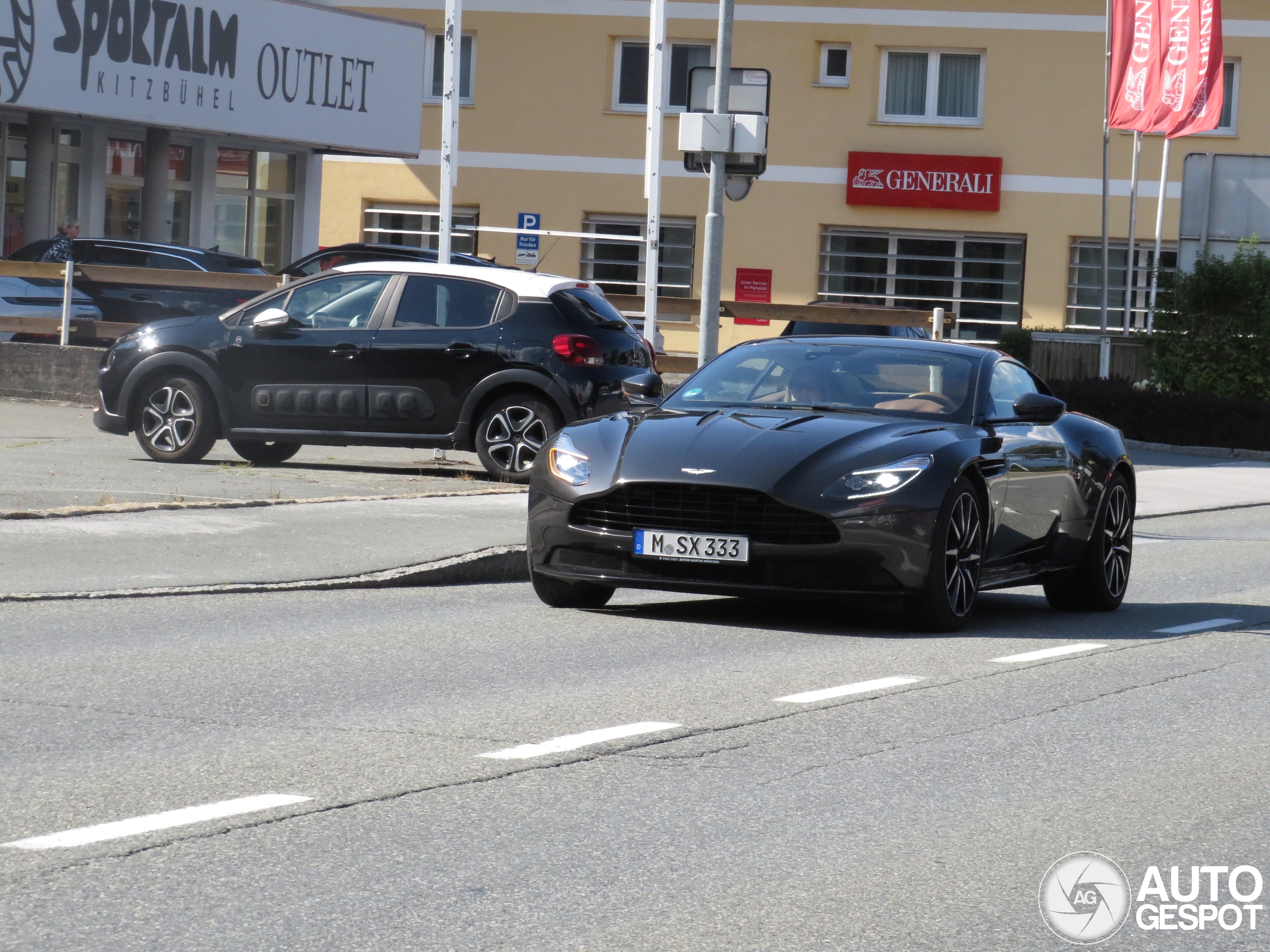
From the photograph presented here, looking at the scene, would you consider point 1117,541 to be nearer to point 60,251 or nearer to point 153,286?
point 153,286

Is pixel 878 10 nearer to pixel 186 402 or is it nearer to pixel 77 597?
pixel 186 402

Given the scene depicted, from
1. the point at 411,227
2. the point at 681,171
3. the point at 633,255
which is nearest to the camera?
the point at 681,171

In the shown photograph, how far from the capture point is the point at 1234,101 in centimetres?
4069

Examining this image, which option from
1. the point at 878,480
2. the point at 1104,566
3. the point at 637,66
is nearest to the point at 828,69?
the point at 637,66

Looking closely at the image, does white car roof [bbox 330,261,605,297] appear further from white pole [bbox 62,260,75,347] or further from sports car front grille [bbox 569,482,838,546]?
white pole [bbox 62,260,75,347]

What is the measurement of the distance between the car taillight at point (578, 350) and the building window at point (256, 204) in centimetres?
1806

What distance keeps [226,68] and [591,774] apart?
24276 millimetres

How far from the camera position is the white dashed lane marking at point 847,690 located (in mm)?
7684

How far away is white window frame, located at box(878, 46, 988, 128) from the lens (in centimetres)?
4097

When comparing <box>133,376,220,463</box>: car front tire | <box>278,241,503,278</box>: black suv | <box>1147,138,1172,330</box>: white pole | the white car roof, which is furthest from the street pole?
<box>1147,138,1172,330</box>: white pole

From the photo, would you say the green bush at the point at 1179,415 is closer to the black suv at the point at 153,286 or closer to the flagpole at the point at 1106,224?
the flagpole at the point at 1106,224

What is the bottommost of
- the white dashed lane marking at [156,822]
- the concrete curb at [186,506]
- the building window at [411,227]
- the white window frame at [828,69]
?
the white dashed lane marking at [156,822]

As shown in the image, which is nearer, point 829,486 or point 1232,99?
point 829,486

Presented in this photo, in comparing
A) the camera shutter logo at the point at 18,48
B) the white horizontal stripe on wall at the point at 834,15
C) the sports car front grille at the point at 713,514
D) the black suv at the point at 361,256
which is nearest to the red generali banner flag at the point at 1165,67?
Answer: the white horizontal stripe on wall at the point at 834,15
